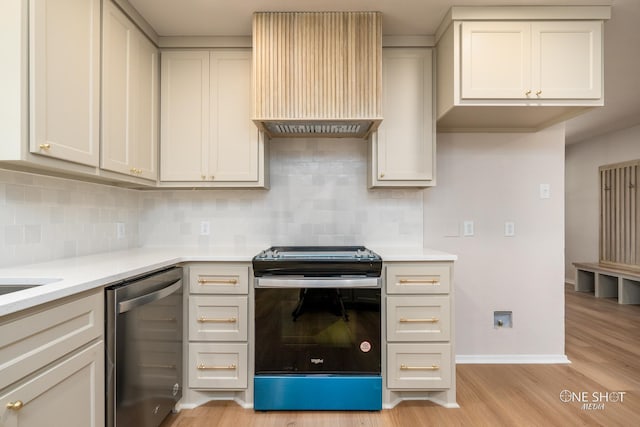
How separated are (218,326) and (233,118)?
1390 millimetres

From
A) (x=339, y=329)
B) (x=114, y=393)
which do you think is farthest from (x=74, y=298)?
(x=339, y=329)

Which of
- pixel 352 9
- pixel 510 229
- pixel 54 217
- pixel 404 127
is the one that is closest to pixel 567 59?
pixel 404 127

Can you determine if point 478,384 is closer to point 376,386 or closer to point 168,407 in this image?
point 376,386

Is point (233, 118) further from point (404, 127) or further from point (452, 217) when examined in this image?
point (452, 217)

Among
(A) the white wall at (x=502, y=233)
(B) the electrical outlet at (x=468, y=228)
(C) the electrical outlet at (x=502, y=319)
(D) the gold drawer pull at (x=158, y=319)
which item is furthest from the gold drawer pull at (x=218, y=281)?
(C) the electrical outlet at (x=502, y=319)

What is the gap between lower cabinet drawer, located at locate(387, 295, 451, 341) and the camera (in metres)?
1.97

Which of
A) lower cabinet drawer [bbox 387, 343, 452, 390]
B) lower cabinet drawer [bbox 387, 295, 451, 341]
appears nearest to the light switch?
lower cabinet drawer [bbox 387, 295, 451, 341]

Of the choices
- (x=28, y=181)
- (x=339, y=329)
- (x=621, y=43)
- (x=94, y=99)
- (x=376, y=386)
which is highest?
(x=621, y=43)

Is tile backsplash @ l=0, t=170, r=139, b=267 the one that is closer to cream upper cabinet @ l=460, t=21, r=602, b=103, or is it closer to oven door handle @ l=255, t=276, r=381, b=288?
oven door handle @ l=255, t=276, r=381, b=288

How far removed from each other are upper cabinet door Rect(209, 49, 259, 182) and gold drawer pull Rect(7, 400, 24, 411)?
1586 millimetres

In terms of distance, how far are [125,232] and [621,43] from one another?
153 inches

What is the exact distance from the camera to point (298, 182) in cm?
259

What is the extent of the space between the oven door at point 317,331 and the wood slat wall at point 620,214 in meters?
4.78

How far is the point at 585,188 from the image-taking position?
17.5 feet
